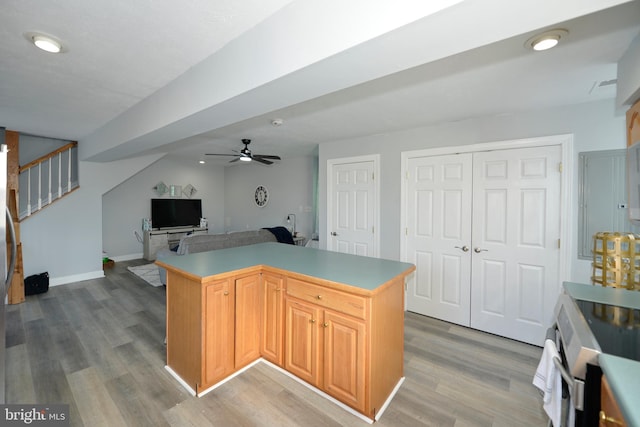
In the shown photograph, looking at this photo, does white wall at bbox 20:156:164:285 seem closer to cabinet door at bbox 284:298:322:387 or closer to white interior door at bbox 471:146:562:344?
cabinet door at bbox 284:298:322:387

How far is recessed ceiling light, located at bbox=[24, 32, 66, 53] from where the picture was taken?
1.55 metres

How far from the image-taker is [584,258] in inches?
97.5

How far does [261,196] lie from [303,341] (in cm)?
514

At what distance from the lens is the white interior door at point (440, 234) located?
3.07 m

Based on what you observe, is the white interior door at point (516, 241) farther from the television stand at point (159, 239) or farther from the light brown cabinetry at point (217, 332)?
the television stand at point (159, 239)

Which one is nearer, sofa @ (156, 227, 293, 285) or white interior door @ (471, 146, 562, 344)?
white interior door @ (471, 146, 562, 344)

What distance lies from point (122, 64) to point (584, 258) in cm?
416

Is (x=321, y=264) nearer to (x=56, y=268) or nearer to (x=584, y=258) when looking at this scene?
(x=584, y=258)

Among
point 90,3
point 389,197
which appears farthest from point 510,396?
point 90,3

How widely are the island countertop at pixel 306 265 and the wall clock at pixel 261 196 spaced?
159 inches

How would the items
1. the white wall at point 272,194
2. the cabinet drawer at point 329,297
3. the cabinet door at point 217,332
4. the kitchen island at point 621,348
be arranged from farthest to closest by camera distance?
1. the white wall at point 272,194
2. the cabinet door at point 217,332
3. the cabinet drawer at point 329,297
4. the kitchen island at point 621,348

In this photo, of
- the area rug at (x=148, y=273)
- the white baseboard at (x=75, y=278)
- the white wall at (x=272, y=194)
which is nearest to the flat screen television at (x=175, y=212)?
the white wall at (x=272, y=194)

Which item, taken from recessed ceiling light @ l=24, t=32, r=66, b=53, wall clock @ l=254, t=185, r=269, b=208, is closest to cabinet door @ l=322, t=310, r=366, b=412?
recessed ceiling light @ l=24, t=32, r=66, b=53

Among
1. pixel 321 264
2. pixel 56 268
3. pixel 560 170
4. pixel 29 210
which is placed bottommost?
pixel 56 268
